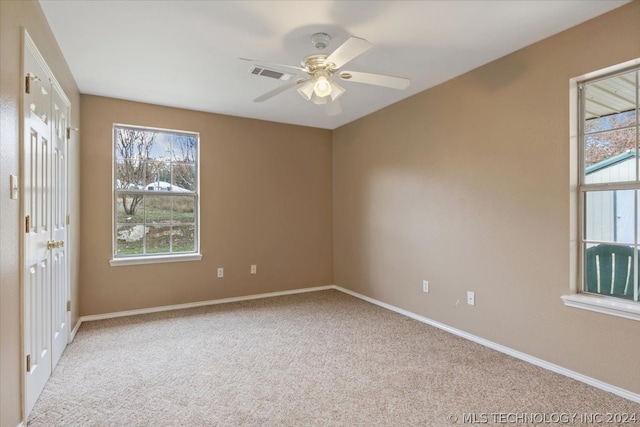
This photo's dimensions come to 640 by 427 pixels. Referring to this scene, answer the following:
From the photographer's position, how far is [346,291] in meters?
4.92

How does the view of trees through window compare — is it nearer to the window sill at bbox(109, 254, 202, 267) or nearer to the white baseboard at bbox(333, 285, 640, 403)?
the window sill at bbox(109, 254, 202, 267)

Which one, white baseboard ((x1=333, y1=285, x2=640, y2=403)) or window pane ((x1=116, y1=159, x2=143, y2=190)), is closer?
white baseboard ((x1=333, y1=285, x2=640, y2=403))

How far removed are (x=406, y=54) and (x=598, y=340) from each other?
8.14 feet

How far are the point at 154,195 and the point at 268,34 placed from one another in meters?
2.54

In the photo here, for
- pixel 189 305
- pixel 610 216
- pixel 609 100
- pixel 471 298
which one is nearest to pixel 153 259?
pixel 189 305

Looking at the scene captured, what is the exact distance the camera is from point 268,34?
2484mm

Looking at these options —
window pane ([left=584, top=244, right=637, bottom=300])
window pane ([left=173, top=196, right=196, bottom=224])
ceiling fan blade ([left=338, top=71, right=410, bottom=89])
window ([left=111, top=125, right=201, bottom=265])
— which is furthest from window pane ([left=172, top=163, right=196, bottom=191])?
window pane ([left=584, top=244, right=637, bottom=300])

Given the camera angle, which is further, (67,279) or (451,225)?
(451,225)

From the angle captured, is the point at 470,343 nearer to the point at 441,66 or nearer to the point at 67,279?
the point at 441,66

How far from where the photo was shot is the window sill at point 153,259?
151 inches

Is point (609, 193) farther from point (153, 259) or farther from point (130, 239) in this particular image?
point (130, 239)

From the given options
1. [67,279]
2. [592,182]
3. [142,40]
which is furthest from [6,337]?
[592,182]

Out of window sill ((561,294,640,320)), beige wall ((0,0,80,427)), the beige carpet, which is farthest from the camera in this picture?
window sill ((561,294,640,320))

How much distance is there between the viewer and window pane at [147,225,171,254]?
4.09 m
